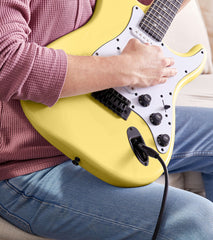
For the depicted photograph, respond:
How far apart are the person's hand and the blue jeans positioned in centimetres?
24

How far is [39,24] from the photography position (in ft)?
2.26

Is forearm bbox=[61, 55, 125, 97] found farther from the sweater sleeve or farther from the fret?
the fret

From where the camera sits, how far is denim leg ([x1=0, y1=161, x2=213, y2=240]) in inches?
24.7

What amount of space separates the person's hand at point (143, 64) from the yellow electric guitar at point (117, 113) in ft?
0.11

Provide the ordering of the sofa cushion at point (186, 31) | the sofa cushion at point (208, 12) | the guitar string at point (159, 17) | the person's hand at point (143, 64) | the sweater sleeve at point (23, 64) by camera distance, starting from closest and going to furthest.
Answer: the sweater sleeve at point (23, 64) → the person's hand at point (143, 64) → the guitar string at point (159, 17) → the sofa cushion at point (186, 31) → the sofa cushion at point (208, 12)

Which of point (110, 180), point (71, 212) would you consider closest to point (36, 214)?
point (71, 212)

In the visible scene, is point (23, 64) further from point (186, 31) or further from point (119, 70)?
point (186, 31)

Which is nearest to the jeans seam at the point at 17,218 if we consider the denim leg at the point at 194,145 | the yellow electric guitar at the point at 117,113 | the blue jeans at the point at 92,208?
the blue jeans at the point at 92,208

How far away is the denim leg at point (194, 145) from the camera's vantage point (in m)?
0.93

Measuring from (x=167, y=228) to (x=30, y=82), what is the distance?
382mm

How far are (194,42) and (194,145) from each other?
0.84 meters

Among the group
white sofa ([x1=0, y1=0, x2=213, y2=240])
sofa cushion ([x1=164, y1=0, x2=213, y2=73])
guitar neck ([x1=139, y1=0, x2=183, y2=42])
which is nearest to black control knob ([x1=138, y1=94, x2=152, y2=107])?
guitar neck ([x1=139, y1=0, x2=183, y2=42])

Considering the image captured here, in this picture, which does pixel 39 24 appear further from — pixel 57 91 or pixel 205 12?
pixel 205 12

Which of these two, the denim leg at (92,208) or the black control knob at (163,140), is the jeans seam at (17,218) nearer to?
the denim leg at (92,208)
